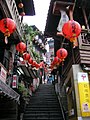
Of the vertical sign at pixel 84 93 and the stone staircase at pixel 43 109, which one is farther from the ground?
the vertical sign at pixel 84 93

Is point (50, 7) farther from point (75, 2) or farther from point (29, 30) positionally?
→ point (29, 30)

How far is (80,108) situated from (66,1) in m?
7.18

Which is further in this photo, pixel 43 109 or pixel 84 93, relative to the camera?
pixel 43 109

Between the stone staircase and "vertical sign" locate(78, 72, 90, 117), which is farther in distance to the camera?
the stone staircase

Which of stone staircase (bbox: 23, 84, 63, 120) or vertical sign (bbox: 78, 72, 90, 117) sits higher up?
vertical sign (bbox: 78, 72, 90, 117)

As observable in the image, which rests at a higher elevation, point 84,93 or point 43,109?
point 84,93

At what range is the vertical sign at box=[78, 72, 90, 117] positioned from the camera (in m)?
8.98

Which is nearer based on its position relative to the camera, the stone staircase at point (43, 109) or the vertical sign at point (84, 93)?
the vertical sign at point (84, 93)

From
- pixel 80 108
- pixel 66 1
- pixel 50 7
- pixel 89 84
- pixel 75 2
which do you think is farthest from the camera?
pixel 50 7


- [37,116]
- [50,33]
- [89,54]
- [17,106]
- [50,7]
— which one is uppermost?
[50,7]

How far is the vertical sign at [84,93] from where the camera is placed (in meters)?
8.98

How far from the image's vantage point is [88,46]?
1045 cm

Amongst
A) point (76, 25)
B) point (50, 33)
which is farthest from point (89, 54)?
point (50, 33)

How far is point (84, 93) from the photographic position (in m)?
9.30
